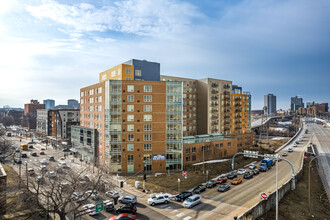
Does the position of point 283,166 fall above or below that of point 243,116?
below

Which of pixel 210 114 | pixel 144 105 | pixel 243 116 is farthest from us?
pixel 243 116

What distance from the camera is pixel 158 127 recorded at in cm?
5366

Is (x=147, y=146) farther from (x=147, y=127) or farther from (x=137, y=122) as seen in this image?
(x=137, y=122)

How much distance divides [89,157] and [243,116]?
73.7 meters

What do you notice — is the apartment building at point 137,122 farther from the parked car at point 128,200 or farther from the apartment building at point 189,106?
the apartment building at point 189,106

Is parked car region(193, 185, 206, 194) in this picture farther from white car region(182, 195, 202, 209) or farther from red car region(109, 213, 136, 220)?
red car region(109, 213, 136, 220)

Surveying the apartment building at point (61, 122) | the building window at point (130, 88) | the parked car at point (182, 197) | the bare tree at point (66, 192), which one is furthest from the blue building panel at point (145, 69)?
the apartment building at point (61, 122)

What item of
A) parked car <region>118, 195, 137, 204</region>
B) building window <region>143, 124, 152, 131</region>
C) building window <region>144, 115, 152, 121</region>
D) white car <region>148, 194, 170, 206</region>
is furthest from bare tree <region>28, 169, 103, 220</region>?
building window <region>144, 115, 152, 121</region>

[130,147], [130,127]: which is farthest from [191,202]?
[130,127]

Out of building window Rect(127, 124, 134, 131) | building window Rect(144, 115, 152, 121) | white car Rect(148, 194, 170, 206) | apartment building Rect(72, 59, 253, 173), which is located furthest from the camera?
building window Rect(144, 115, 152, 121)

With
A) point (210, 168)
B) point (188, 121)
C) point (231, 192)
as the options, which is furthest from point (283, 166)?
point (188, 121)

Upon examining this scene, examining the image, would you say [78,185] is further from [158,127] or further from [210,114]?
[210,114]

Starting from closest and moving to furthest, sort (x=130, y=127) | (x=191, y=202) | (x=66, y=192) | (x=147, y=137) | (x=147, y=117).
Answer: (x=66, y=192) → (x=191, y=202) → (x=130, y=127) → (x=147, y=137) → (x=147, y=117)

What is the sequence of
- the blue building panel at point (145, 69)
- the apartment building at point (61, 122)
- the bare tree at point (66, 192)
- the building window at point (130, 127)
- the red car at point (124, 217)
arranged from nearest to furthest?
the bare tree at point (66, 192) → the red car at point (124, 217) → the building window at point (130, 127) → the blue building panel at point (145, 69) → the apartment building at point (61, 122)
